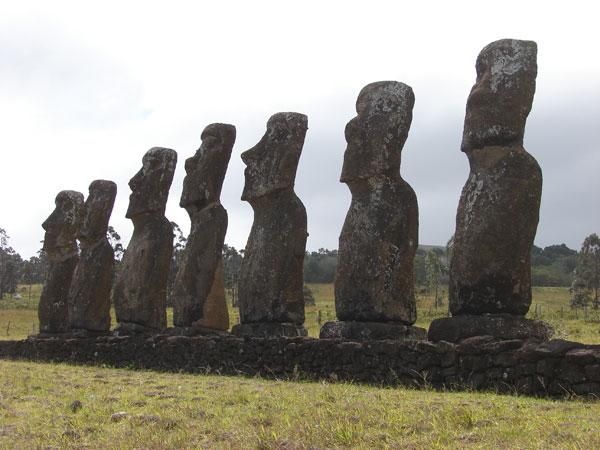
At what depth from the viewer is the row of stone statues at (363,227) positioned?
10523mm

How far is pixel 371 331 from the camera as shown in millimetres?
11516

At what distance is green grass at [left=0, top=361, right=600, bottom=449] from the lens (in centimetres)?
664

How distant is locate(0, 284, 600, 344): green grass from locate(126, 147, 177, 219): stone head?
237 inches

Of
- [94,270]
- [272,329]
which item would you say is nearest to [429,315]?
[94,270]

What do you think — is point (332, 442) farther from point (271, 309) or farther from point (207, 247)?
point (207, 247)

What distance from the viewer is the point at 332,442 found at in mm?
6688

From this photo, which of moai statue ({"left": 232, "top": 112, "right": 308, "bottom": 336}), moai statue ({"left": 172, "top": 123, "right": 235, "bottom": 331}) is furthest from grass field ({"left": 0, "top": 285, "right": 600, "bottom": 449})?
moai statue ({"left": 172, "top": 123, "right": 235, "bottom": 331})

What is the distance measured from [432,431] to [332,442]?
810 mm

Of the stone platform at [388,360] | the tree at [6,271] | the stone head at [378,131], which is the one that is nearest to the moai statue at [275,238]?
the stone platform at [388,360]

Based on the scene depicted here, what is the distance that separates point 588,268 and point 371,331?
48226 millimetres

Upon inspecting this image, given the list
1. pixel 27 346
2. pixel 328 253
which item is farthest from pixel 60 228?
pixel 328 253

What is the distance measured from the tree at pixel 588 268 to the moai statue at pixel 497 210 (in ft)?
144

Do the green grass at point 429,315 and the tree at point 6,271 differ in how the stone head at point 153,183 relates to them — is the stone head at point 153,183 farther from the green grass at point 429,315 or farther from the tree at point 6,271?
the tree at point 6,271

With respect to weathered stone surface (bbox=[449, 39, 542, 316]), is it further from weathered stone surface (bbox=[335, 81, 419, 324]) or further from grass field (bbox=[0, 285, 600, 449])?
grass field (bbox=[0, 285, 600, 449])
